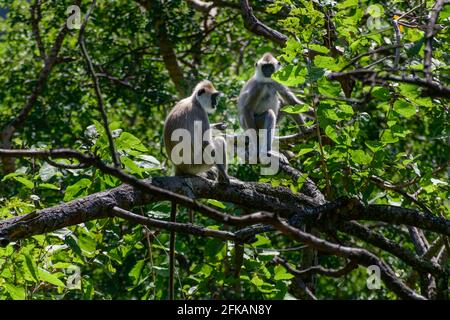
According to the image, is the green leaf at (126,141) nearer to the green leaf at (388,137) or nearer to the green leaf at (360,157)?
the green leaf at (360,157)

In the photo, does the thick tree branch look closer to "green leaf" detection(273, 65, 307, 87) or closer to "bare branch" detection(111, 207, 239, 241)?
"green leaf" detection(273, 65, 307, 87)

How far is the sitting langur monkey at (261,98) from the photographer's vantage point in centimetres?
698

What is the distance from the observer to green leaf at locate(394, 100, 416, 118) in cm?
377

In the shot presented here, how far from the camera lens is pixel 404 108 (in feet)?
12.4

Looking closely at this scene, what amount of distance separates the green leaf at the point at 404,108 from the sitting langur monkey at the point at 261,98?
3071mm

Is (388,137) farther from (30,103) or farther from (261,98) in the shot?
(30,103)

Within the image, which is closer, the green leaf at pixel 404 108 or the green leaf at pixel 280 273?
A: the green leaf at pixel 404 108

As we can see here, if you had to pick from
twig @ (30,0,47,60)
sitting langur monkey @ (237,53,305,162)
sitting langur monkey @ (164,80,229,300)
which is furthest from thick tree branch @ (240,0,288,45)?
twig @ (30,0,47,60)

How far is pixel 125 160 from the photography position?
3.96 meters

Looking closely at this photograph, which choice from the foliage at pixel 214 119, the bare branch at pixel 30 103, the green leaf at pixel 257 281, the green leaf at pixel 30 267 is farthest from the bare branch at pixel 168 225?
the bare branch at pixel 30 103

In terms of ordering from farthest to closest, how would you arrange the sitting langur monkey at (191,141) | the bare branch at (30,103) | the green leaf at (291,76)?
1. the bare branch at (30,103)
2. the sitting langur monkey at (191,141)
3. the green leaf at (291,76)

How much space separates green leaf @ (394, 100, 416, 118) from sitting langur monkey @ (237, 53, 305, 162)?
307cm

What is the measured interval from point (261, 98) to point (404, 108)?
11.1ft
